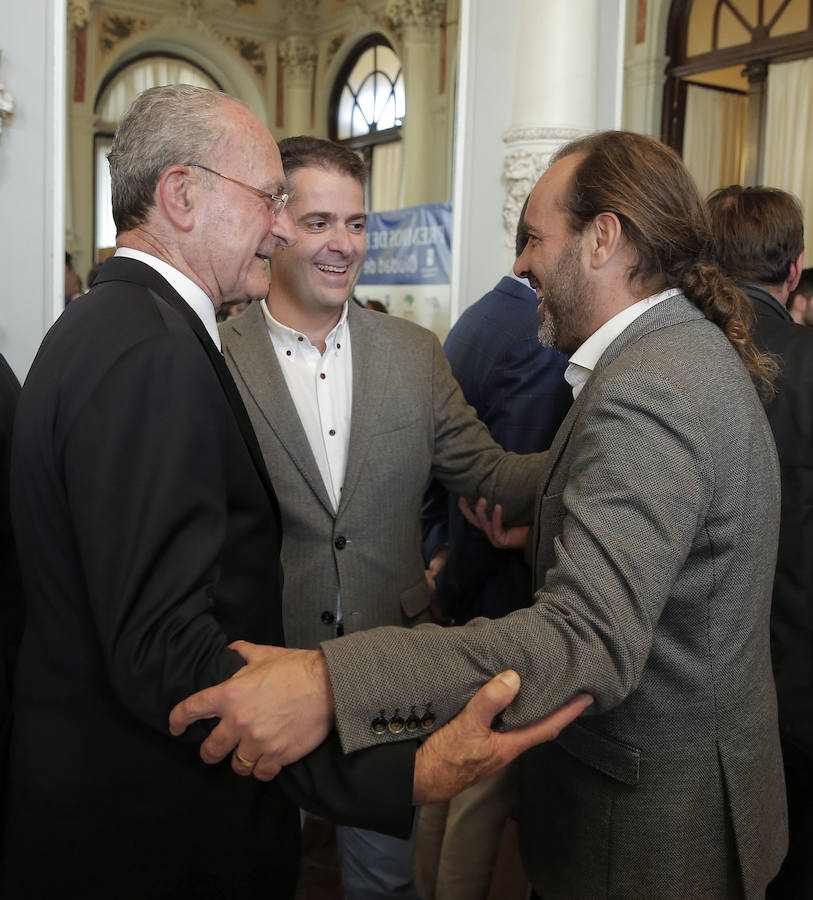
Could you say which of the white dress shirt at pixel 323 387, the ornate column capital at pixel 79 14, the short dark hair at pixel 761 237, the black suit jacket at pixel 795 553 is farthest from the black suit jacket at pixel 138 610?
the ornate column capital at pixel 79 14

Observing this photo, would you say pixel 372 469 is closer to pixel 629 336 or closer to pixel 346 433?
pixel 346 433

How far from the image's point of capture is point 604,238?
156 cm

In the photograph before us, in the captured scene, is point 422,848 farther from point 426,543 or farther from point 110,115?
point 110,115

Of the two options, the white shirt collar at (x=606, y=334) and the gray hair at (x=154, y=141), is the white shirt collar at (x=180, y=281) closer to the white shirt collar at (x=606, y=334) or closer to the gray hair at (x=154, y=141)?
the gray hair at (x=154, y=141)

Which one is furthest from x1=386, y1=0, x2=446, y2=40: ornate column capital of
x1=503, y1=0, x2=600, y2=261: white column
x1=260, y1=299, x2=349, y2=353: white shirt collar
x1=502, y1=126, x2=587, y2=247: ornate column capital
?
x1=260, y1=299, x2=349, y2=353: white shirt collar

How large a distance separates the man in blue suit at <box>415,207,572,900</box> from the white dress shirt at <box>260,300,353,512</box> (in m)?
0.46

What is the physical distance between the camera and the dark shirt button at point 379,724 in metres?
1.23

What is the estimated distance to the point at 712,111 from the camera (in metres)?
7.93

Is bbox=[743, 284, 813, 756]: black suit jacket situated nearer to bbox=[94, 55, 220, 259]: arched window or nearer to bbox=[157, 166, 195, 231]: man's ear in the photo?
bbox=[157, 166, 195, 231]: man's ear

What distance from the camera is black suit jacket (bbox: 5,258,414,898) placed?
1207 millimetres

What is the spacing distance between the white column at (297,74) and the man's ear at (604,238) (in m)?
3.01

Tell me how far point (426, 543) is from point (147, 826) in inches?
64.8

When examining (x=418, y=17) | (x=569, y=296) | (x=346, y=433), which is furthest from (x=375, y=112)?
(x=569, y=296)

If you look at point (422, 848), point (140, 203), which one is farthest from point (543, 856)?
point (422, 848)
